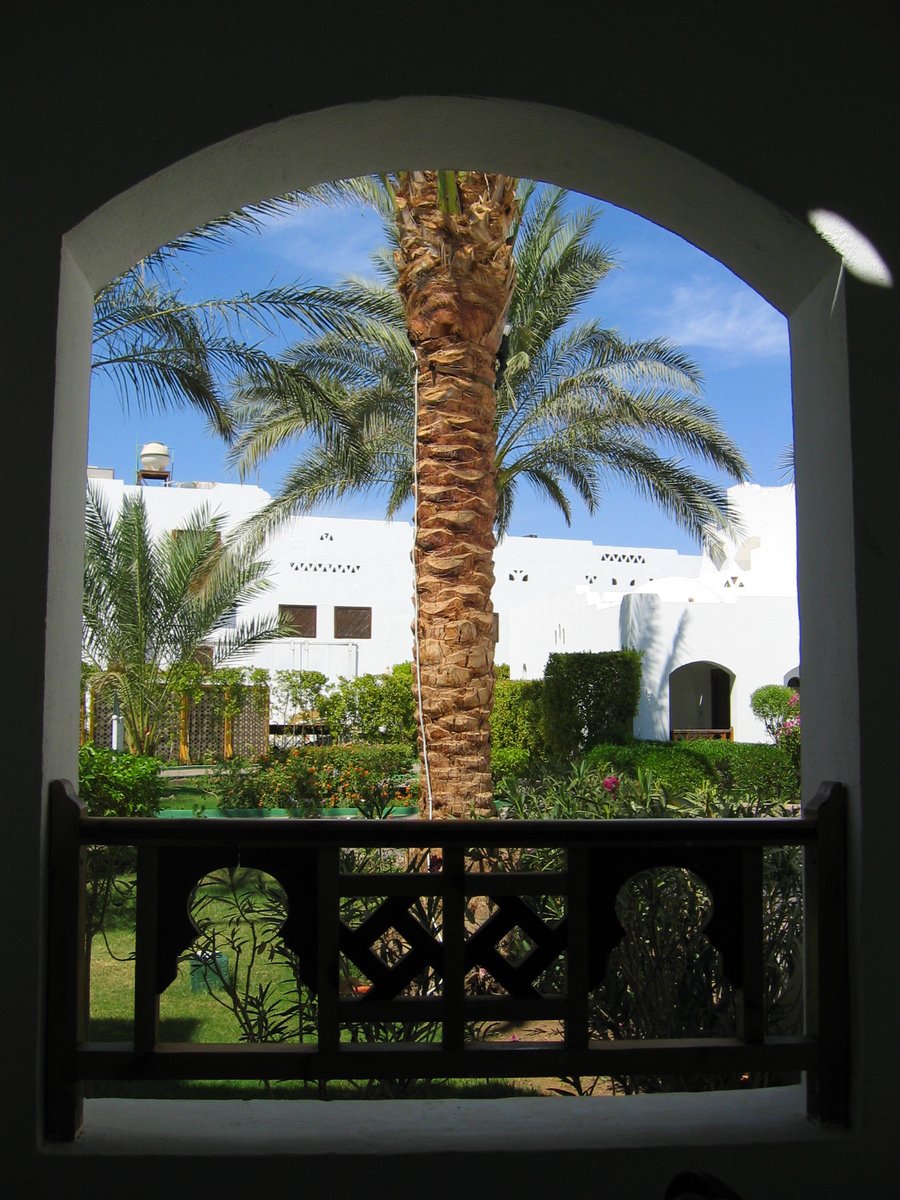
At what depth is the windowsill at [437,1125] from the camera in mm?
1991

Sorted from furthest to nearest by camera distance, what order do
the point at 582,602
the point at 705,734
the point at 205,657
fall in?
the point at 582,602, the point at 705,734, the point at 205,657

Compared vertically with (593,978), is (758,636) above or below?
above

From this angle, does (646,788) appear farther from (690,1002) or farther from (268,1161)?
(268,1161)

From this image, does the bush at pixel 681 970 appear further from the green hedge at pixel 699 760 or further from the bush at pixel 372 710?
the bush at pixel 372 710

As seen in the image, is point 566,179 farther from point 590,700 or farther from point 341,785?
point 590,700

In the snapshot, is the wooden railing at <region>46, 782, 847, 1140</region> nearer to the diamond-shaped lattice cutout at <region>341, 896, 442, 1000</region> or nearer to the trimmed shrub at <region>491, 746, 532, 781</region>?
the diamond-shaped lattice cutout at <region>341, 896, 442, 1000</region>

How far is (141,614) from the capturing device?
41.7 ft

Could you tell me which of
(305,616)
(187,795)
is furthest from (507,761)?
(305,616)

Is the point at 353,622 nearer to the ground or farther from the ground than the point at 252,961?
farther from the ground

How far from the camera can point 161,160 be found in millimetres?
2053

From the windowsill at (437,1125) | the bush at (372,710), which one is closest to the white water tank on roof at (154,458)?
the bush at (372,710)

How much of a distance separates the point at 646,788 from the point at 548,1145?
12.3 feet
